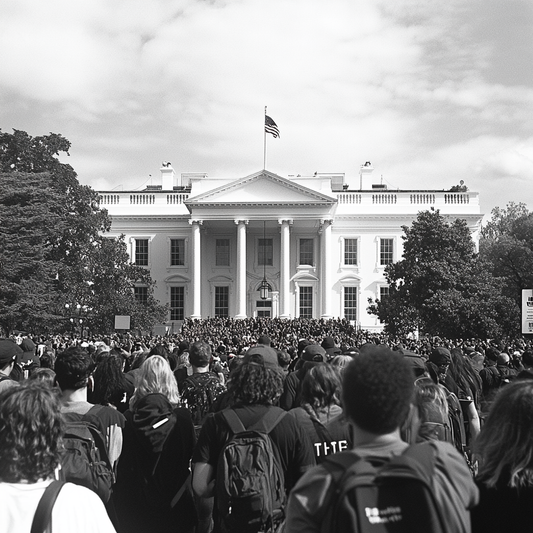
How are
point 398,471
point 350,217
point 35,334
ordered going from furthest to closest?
1. point 350,217
2. point 35,334
3. point 398,471

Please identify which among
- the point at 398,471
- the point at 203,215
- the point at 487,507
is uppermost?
the point at 203,215

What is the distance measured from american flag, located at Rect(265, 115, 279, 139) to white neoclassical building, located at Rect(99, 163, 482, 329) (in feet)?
10.4

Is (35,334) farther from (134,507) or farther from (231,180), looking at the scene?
(134,507)

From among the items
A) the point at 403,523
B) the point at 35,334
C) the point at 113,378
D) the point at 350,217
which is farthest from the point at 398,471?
the point at 350,217

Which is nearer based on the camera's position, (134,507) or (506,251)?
(134,507)

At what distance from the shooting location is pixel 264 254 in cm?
5281

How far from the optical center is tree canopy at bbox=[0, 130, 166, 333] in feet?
119

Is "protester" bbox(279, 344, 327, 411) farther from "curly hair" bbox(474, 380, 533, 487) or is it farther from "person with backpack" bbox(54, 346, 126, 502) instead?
"curly hair" bbox(474, 380, 533, 487)

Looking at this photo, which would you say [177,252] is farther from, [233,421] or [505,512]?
[505,512]

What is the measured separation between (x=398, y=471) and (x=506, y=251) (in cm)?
4216

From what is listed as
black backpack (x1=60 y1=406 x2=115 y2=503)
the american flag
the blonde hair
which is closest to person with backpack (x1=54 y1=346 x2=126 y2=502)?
black backpack (x1=60 y1=406 x2=115 y2=503)

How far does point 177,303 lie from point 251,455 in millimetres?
51292

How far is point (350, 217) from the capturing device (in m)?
53.3

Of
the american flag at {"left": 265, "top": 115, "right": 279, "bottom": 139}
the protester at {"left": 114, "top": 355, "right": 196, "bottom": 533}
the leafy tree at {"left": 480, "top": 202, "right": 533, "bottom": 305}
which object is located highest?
the american flag at {"left": 265, "top": 115, "right": 279, "bottom": 139}
